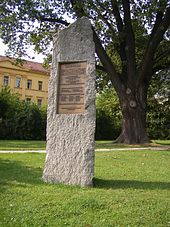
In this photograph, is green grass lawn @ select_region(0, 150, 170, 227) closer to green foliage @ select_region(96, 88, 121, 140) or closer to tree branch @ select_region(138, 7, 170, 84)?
tree branch @ select_region(138, 7, 170, 84)

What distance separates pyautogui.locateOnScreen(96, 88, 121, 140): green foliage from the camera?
35031mm

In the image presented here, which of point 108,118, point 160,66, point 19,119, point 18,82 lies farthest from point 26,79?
point 160,66

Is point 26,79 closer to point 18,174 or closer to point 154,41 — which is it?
point 154,41

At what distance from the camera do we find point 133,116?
70.8ft

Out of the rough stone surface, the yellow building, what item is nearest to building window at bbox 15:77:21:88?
the yellow building

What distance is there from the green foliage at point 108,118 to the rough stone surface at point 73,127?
26372 mm

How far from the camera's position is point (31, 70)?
63.0 m

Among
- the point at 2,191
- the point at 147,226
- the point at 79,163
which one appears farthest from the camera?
the point at 79,163

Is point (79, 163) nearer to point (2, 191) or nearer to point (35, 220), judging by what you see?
point (2, 191)

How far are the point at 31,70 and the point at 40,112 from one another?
32.9 meters

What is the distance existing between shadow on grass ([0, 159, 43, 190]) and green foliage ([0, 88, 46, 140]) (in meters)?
20.5

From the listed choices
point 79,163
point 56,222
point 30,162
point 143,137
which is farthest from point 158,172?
point 143,137

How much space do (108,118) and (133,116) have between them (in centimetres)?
1448

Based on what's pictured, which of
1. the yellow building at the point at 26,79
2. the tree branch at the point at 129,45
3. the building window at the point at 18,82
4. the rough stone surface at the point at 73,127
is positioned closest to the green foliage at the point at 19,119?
the tree branch at the point at 129,45
